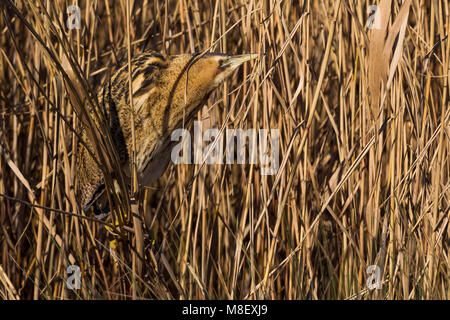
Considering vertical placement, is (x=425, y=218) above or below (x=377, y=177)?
below

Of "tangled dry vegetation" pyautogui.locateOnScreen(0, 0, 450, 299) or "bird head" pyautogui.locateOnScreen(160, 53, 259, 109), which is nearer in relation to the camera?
"tangled dry vegetation" pyautogui.locateOnScreen(0, 0, 450, 299)

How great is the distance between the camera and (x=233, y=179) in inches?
56.3

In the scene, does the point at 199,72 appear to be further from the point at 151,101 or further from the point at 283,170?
the point at 283,170

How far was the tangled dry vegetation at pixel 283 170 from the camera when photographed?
1116 mm

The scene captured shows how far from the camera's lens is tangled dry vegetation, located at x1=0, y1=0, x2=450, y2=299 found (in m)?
1.12

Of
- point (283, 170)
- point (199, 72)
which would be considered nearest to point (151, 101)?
point (199, 72)

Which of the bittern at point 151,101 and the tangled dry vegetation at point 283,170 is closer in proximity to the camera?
the tangled dry vegetation at point 283,170

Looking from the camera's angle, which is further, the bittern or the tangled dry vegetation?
the bittern

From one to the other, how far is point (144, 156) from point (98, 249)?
0.91 ft

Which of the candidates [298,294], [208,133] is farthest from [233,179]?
[298,294]

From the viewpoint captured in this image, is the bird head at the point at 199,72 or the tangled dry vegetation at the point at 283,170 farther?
the bird head at the point at 199,72

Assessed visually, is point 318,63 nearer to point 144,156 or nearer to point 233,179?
point 233,179
